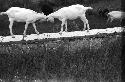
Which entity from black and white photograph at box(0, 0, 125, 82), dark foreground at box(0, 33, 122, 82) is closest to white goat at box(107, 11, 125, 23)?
black and white photograph at box(0, 0, 125, 82)

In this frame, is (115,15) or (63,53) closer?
(63,53)

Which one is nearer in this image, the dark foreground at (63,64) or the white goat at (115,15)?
the dark foreground at (63,64)

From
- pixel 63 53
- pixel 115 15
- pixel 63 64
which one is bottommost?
pixel 63 64

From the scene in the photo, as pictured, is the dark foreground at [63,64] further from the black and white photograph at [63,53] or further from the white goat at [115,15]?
the white goat at [115,15]

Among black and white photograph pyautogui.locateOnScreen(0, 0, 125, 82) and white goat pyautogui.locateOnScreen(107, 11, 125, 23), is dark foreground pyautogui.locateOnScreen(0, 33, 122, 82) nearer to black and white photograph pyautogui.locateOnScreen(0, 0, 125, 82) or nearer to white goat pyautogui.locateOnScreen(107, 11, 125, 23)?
black and white photograph pyautogui.locateOnScreen(0, 0, 125, 82)

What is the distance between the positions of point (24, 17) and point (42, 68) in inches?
71.5

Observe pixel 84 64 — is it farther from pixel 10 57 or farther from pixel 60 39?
pixel 60 39

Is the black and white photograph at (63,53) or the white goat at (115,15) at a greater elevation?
the white goat at (115,15)

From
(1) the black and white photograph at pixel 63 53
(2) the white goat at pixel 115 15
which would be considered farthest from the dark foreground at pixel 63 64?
(2) the white goat at pixel 115 15

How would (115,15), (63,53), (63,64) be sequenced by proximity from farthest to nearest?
(115,15)
(63,53)
(63,64)

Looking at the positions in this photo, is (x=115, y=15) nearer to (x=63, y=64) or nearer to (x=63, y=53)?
(x=63, y=53)

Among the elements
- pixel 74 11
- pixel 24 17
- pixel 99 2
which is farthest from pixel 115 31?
pixel 99 2

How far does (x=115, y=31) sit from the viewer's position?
7172 mm

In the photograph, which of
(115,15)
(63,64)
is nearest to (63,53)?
(63,64)
